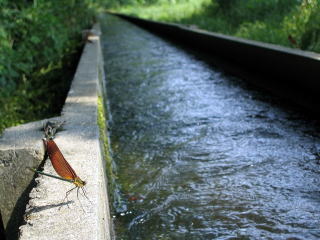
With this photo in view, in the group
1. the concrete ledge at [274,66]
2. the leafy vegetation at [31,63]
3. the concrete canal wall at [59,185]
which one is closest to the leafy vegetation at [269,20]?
the concrete ledge at [274,66]

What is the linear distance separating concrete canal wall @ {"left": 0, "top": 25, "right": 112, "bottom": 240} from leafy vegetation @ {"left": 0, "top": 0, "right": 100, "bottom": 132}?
171 cm

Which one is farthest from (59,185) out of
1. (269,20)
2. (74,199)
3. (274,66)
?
(269,20)

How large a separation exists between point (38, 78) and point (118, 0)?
6531cm

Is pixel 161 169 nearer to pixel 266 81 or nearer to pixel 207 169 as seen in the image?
pixel 207 169

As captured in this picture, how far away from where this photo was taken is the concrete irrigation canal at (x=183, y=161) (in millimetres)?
2705

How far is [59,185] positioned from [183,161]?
185 cm

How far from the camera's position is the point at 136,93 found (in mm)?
7250

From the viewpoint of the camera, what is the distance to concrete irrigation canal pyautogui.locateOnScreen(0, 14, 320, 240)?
2.71 m

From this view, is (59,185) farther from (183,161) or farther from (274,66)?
(274,66)

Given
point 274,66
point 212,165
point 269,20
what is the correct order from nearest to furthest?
point 212,165 < point 274,66 < point 269,20

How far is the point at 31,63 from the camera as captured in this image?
25.3ft

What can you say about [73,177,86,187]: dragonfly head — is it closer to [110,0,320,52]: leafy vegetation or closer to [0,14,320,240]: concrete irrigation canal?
[0,14,320,240]: concrete irrigation canal

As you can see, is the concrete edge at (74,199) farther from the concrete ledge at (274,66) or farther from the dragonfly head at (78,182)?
the concrete ledge at (274,66)

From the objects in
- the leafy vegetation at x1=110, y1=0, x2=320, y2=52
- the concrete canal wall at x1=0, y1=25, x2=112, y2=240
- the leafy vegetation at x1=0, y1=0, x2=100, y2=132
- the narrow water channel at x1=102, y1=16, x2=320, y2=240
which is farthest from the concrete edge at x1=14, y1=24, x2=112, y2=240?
the leafy vegetation at x1=110, y1=0, x2=320, y2=52
